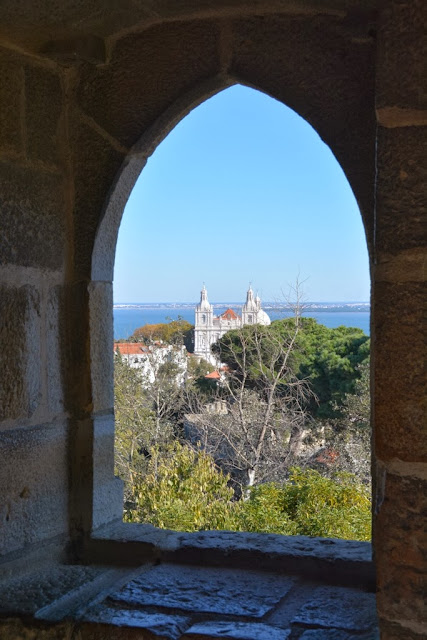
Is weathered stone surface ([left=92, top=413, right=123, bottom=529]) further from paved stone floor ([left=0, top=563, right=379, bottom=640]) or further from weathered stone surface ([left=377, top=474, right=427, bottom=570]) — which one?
weathered stone surface ([left=377, top=474, right=427, bottom=570])

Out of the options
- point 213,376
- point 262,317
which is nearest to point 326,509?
point 262,317

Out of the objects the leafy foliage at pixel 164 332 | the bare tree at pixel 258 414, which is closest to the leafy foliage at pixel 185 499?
the bare tree at pixel 258 414

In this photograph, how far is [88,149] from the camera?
6.02 ft

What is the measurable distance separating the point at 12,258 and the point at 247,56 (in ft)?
2.35

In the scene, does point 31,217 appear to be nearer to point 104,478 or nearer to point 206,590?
point 104,478

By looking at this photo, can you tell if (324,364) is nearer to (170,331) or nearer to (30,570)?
(170,331)

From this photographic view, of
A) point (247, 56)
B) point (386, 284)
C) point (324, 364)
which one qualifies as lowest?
point (324, 364)

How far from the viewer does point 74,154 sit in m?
1.85

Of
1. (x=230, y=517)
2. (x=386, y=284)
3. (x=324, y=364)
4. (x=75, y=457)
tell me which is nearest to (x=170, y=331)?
(x=324, y=364)

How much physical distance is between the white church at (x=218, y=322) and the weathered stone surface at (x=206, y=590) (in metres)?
8.98

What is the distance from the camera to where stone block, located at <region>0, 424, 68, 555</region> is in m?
1.67

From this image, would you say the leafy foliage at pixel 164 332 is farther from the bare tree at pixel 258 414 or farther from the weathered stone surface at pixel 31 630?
the weathered stone surface at pixel 31 630

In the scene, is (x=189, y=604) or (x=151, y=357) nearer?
(x=189, y=604)

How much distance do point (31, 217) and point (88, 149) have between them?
237 millimetres
